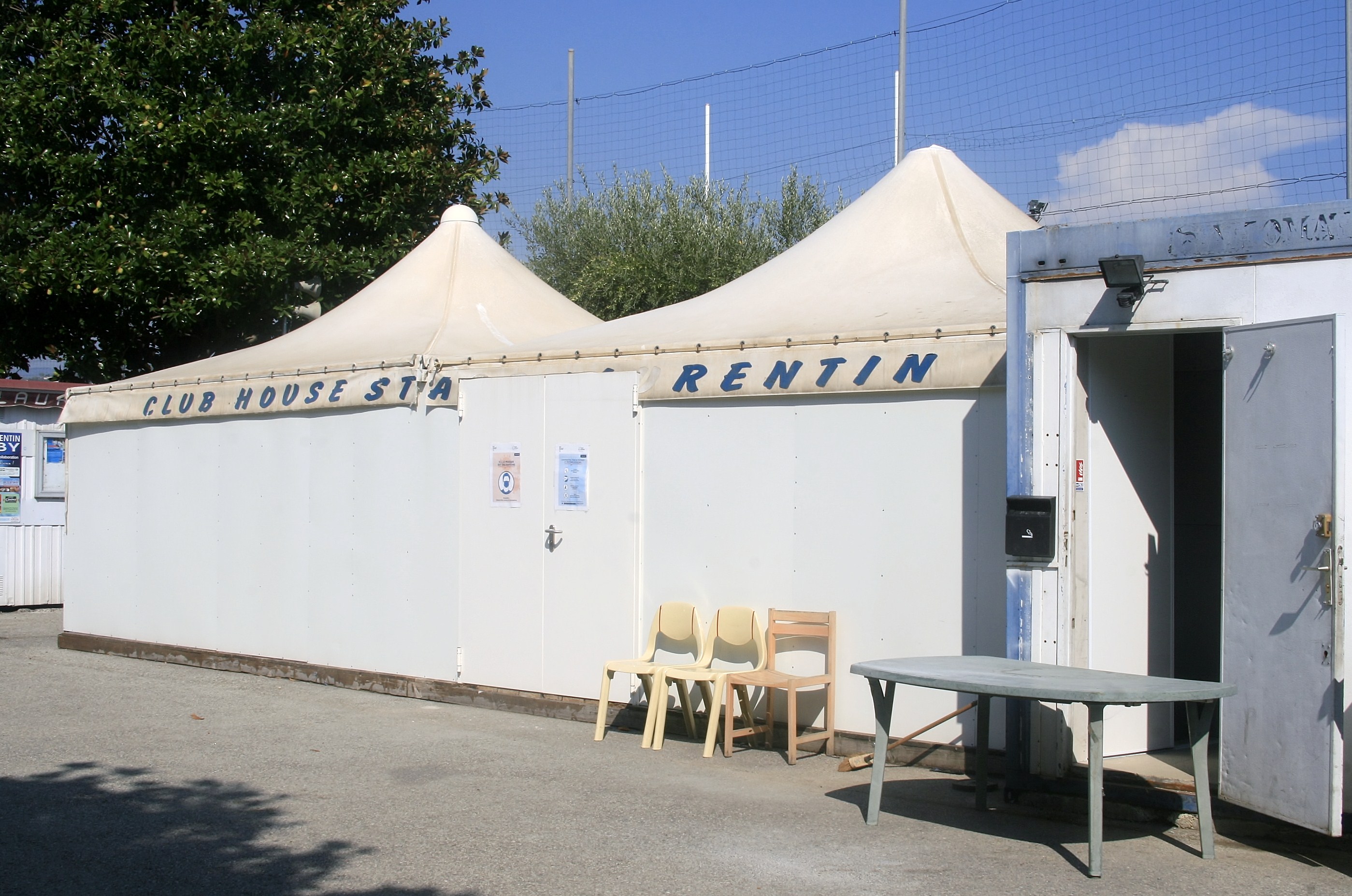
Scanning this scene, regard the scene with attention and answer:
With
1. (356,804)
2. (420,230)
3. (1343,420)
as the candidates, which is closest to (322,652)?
(356,804)

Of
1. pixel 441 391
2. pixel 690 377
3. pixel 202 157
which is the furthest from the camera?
pixel 202 157

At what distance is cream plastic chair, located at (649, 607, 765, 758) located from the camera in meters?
7.53

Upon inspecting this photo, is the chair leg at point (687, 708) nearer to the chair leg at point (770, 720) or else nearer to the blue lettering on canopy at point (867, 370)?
the chair leg at point (770, 720)

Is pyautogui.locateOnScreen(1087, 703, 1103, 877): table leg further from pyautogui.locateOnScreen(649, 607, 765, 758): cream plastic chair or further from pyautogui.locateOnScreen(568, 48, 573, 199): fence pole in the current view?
pyautogui.locateOnScreen(568, 48, 573, 199): fence pole

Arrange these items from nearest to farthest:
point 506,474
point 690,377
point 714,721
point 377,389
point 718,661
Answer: point 714,721
point 718,661
point 690,377
point 506,474
point 377,389

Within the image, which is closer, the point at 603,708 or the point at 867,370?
the point at 867,370

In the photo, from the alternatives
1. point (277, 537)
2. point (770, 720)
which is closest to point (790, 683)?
point (770, 720)

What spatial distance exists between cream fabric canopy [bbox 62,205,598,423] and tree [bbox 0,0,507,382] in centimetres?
440

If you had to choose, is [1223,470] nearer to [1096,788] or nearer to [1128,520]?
[1128,520]

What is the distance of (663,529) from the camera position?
8.38m

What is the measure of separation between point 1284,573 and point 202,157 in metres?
14.4

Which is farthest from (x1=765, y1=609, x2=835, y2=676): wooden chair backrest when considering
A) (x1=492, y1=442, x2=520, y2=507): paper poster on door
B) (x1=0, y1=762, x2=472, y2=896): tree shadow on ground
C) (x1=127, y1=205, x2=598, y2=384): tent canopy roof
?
(x1=127, y1=205, x2=598, y2=384): tent canopy roof

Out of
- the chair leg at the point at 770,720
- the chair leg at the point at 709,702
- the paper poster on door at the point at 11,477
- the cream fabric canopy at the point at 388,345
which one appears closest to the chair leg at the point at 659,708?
the chair leg at the point at 709,702

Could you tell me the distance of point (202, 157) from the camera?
16.0 meters
